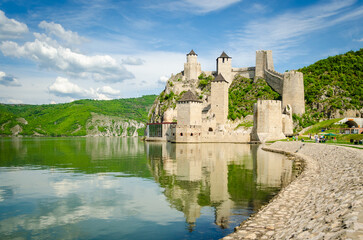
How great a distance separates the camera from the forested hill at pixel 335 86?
46.0m

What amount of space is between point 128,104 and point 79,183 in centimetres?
15439

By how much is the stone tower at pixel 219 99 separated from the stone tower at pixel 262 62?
31.5 ft

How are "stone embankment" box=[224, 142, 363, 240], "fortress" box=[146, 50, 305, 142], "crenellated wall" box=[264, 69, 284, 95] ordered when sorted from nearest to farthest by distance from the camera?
"stone embankment" box=[224, 142, 363, 240], "fortress" box=[146, 50, 305, 142], "crenellated wall" box=[264, 69, 284, 95]

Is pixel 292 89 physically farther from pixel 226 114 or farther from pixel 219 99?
pixel 219 99

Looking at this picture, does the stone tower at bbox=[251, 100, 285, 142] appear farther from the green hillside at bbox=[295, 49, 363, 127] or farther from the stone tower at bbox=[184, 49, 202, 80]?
the stone tower at bbox=[184, 49, 202, 80]

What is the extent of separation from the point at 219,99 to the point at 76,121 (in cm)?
9316

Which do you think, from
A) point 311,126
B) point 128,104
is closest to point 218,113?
point 311,126

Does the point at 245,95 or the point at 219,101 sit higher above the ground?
the point at 245,95

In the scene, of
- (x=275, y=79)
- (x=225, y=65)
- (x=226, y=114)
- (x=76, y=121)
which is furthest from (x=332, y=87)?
(x=76, y=121)

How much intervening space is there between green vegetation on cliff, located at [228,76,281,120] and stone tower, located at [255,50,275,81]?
1786 mm

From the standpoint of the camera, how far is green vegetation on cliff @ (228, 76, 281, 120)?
51.9 metres

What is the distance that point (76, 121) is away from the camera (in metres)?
128

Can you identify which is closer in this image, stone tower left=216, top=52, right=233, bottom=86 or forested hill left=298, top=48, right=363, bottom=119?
forested hill left=298, top=48, right=363, bottom=119

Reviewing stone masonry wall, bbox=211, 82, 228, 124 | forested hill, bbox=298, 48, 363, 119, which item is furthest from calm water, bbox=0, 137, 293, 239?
forested hill, bbox=298, 48, 363, 119
